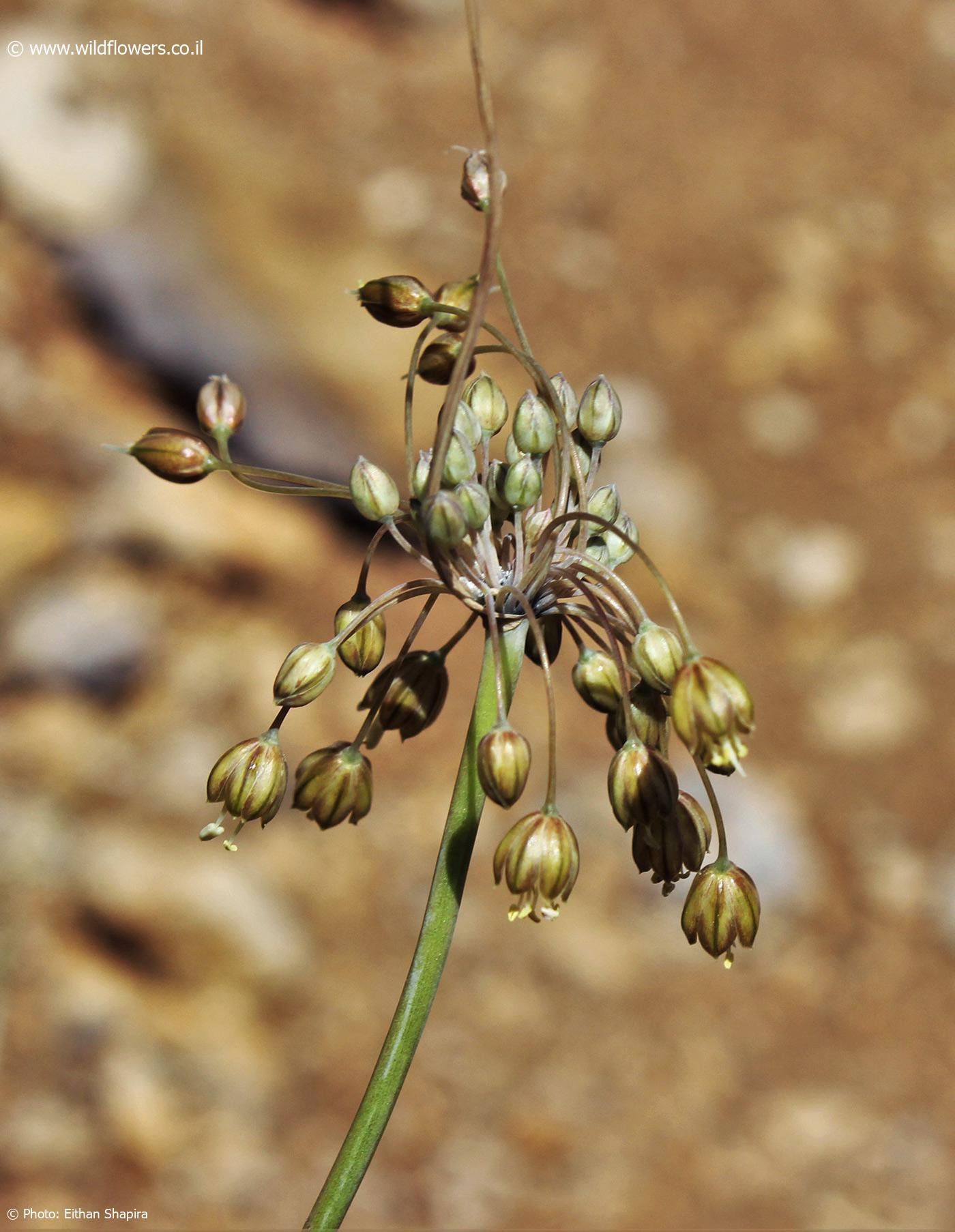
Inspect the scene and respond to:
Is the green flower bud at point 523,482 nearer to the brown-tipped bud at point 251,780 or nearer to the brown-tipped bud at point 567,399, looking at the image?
the brown-tipped bud at point 567,399

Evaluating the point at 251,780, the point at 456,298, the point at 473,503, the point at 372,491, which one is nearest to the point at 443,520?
the point at 473,503

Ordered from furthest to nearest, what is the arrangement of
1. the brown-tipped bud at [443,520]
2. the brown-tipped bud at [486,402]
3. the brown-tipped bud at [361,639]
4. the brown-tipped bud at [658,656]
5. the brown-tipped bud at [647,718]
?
the brown-tipped bud at [486,402] → the brown-tipped bud at [361,639] → the brown-tipped bud at [647,718] → the brown-tipped bud at [658,656] → the brown-tipped bud at [443,520]

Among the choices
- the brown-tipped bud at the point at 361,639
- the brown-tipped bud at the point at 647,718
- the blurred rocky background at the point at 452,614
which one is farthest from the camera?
the blurred rocky background at the point at 452,614

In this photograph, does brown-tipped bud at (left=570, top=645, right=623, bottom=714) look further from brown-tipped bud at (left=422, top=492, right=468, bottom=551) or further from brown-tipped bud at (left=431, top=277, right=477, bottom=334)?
brown-tipped bud at (left=431, top=277, right=477, bottom=334)

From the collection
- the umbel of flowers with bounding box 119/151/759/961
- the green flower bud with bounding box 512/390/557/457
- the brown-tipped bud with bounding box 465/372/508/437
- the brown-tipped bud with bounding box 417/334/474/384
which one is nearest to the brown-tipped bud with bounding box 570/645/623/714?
the umbel of flowers with bounding box 119/151/759/961

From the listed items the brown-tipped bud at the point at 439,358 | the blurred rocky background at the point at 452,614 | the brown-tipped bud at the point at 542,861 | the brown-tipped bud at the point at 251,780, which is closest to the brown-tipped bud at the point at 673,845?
the brown-tipped bud at the point at 542,861

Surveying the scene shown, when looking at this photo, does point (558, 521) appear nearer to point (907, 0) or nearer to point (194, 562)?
point (194, 562)

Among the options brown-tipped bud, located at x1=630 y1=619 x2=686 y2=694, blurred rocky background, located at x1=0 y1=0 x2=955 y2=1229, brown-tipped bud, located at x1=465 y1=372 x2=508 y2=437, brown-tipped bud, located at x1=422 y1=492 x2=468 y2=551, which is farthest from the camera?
blurred rocky background, located at x1=0 y1=0 x2=955 y2=1229
